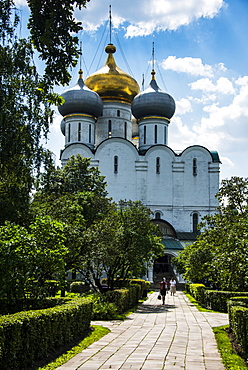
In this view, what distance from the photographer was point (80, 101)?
41750mm

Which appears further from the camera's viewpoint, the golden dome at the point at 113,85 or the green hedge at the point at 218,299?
the golden dome at the point at 113,85

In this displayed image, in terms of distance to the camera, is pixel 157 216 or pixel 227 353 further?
pixel 157 216

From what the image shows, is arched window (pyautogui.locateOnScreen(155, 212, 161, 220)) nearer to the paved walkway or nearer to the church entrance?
the church entrance

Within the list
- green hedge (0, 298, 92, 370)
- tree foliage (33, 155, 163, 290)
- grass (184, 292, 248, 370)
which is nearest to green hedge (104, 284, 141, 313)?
tree foliage (33, 155, 163, 290)

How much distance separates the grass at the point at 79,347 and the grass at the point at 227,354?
267 centimetres

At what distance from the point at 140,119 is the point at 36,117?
27.3 m

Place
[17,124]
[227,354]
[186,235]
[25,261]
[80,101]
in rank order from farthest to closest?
1. [80,101]
2. [186,235]
3. [17,124]
4. [25,261]
5. [227,354]

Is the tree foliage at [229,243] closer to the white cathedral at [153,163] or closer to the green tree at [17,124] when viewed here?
the green tree at [17,124]

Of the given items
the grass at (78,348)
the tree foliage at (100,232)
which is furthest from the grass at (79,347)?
the tree foliage at (100,232)

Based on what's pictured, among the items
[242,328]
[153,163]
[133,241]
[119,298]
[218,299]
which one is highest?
[153,163]

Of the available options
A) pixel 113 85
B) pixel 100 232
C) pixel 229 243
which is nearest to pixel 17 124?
pixel 100 232

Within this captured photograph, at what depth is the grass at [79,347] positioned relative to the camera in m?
7.90

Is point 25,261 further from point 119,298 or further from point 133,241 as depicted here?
point 133,241

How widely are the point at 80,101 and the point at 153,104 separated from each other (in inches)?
253
